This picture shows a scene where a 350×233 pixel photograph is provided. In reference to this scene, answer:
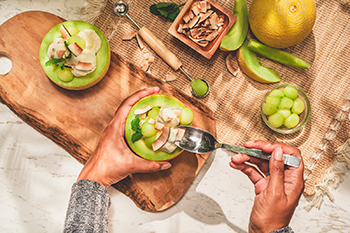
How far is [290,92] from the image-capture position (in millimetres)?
1303

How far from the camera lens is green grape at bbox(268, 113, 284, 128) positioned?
1294 millimetres

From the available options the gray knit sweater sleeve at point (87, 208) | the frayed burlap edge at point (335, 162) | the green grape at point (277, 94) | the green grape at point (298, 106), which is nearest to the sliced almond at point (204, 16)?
the green grape at point (277, 94)

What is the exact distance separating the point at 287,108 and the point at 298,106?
5 cm

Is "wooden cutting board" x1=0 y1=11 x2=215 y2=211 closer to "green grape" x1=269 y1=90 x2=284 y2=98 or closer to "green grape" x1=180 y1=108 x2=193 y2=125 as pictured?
"green grape" x1=180 y1=108 x2=193 y2=125

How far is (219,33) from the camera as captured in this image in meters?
1.33

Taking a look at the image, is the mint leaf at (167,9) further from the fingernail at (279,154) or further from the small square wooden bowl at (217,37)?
the fingernail at (279,154)

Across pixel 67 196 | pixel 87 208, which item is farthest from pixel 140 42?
pixel 67 196

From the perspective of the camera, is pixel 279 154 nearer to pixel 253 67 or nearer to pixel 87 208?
pixel 253 67

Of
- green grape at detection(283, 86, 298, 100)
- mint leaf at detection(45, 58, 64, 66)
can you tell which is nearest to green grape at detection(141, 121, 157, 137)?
mint leaf at detection(45, 58, 64, 66)

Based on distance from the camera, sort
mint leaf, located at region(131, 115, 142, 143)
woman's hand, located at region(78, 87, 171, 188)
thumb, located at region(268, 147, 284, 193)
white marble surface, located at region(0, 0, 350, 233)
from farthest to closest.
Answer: white marble surface, located at region(0, 0, 350, 233)
woman's hand, located at region(78, 87, 171, 188)
mint leaf, located at region(131, 115, 142, 143)
thumb, located at region(268, 147, 284, 193)

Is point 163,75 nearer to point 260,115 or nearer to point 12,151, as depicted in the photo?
point 260,115

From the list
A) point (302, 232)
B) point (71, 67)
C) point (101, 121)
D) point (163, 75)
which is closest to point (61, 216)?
point (101, 121)

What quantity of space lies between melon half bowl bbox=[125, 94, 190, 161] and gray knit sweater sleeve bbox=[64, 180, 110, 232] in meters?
0.29

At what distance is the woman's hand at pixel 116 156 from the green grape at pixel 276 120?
568mm
